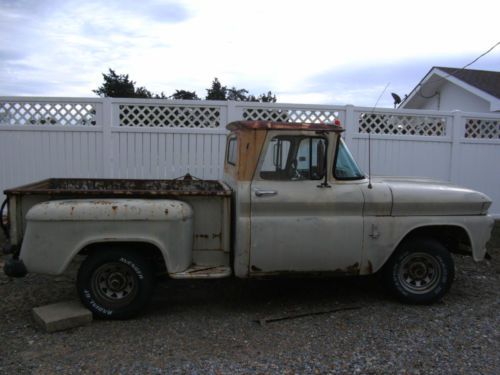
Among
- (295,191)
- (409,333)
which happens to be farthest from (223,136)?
(409,333)

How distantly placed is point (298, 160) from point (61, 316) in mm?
2657

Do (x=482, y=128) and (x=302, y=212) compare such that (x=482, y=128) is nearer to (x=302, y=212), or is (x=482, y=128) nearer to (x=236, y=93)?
(x=302, y=212)

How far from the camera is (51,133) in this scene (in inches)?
316

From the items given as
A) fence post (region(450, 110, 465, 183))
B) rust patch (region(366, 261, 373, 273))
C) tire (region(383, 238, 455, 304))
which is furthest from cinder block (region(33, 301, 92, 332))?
fence post (region(450, 110, 465, 183))

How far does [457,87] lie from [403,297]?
12.5 meters

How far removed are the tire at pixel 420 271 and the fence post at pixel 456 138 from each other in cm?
465

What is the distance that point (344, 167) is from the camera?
4.70 metres

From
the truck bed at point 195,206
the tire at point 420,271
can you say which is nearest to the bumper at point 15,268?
the truck bed at point 195,206

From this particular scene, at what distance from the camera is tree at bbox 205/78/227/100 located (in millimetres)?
23312

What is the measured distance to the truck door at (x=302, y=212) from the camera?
175 inches

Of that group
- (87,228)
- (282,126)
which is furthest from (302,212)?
(87,228)

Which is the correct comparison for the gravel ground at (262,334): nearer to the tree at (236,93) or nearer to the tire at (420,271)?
the tire at (420,271)

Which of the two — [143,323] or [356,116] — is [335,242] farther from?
[356,116]

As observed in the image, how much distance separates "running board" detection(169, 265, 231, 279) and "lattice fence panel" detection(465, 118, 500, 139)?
6719 millimetres
